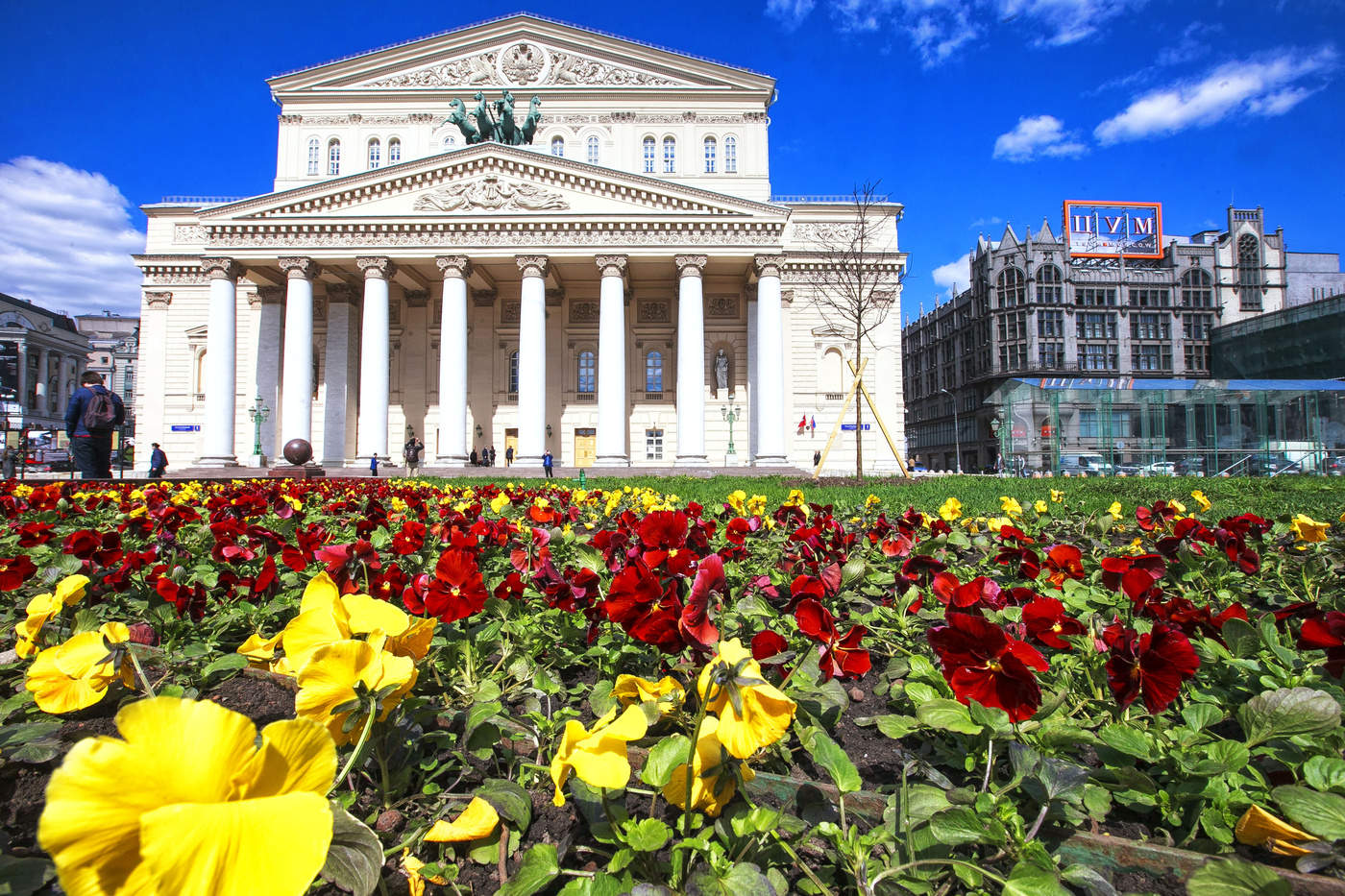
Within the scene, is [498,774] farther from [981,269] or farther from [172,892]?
[981,269]

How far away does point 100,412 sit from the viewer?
34.4ft

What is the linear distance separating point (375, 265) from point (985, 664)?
31.8 metres

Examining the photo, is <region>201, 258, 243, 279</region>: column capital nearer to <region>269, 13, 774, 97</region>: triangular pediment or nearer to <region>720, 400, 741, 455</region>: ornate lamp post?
<region>269, 13, 774, 97</region>: triangular pediment

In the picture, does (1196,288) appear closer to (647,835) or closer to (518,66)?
(518,66)

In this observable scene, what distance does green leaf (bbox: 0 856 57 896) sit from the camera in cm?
94

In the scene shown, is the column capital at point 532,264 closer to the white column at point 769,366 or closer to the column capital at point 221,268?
the white column at point 769,366

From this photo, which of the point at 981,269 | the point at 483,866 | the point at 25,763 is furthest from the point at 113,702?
the point at 981,269

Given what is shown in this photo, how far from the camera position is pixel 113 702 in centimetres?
181

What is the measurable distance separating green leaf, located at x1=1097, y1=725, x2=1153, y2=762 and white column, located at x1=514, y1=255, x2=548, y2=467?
2787cm

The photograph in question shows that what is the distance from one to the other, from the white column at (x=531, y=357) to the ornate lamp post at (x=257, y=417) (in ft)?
39.6

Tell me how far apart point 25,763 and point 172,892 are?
1472 mm

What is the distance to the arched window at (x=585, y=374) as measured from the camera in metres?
35.5

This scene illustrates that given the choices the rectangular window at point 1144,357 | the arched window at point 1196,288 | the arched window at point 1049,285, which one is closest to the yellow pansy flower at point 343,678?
the arched window at point 1049,285

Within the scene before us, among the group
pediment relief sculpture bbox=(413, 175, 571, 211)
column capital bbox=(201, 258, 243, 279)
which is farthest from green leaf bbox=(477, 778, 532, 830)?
column capital bbox=(201, 258, 243, 279)
